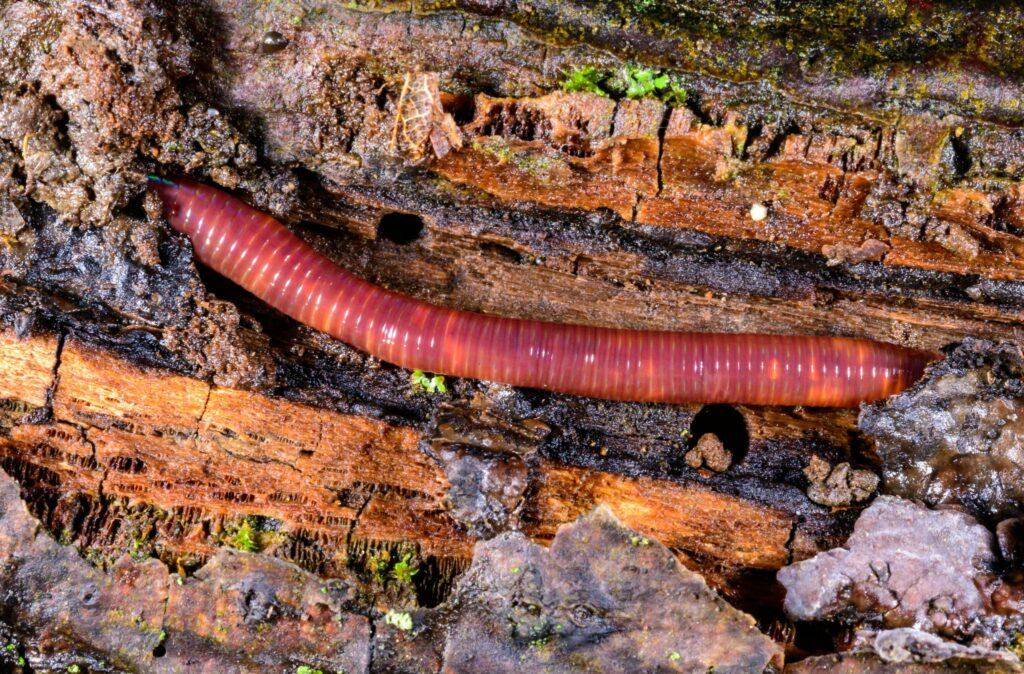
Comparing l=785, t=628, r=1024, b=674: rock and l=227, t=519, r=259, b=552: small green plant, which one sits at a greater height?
l=785, t=628, r=1024, b=674: rock

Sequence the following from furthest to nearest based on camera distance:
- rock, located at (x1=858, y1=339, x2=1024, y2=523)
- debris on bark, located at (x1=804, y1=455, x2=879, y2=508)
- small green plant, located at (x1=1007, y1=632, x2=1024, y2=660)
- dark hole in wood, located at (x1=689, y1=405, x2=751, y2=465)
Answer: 1. dark hole in wood, located at (x1=689, y1=405, x2=751, y2=465)
2. debris on bark, located at (x1=804, y1=455, x2=879, y2=508)
3. rock, located at (x1=858, y1=339, x2=1024, y2=523)
4. small green plant, located at (x1=1007, y1=632, x2=1024, y2=660)

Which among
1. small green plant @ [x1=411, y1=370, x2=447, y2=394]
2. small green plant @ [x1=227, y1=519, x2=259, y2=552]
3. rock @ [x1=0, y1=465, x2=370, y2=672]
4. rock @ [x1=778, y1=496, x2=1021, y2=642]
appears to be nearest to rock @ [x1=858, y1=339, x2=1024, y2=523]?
rock @ [x1=778, y1=496, x2=1021, y2=642]

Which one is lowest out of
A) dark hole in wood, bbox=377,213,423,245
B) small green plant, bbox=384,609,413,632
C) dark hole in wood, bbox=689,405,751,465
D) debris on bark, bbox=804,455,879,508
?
small green plant, bbox=384,609,413,632

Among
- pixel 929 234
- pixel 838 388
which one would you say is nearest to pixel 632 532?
pixel 838 388

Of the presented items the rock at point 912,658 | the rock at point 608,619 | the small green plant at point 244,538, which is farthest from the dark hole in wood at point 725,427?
the small green plant at point 244,538

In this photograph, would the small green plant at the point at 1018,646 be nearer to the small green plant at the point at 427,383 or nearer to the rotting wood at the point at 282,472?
the rotting wood at the point at 282,472

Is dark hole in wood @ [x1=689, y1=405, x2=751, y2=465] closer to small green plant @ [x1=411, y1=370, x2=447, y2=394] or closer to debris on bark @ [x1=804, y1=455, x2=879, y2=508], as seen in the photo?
debris on bark @ [x1=804, y1=455, x2=879, y2=508]
